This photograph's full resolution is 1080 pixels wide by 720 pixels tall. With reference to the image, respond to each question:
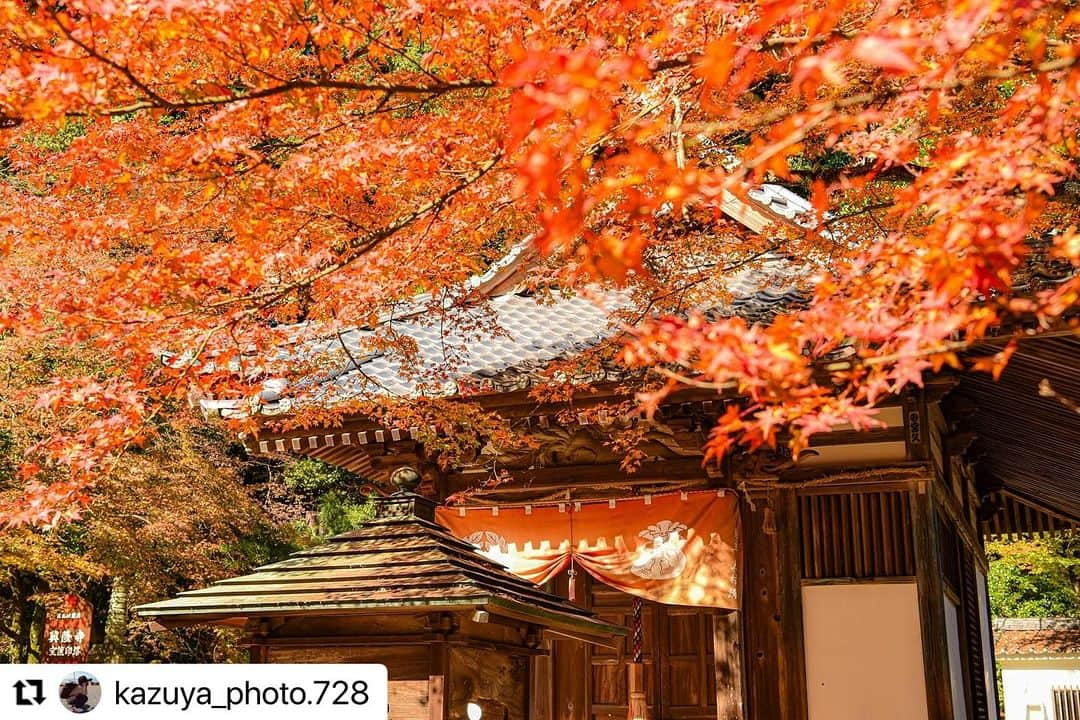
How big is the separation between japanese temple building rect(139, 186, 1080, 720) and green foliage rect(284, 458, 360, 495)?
10396 mm

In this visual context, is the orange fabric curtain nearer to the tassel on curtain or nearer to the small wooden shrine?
the tassel on curtain

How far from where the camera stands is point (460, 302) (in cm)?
957

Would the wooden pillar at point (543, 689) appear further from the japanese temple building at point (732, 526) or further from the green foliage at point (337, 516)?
the green foliage at point (337, 516)

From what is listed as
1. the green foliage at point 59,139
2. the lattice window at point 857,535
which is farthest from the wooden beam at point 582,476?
the green foliage at point 59,139

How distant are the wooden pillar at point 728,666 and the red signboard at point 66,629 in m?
9.62

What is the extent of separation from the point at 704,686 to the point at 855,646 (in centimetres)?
162

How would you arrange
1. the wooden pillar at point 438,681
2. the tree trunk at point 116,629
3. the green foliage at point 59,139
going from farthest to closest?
the green foliage at point 59,139 < the tree trunk at point 116,629 < the wooden pillar at point 438,681

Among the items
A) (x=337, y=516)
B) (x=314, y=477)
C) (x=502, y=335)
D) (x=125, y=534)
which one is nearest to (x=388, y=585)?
(x=502, y=335)

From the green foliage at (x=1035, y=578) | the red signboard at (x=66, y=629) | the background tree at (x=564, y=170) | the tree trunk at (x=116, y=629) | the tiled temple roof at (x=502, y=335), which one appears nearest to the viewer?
the background tree at (x=564, y=170)

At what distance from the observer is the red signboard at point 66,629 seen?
14.4m

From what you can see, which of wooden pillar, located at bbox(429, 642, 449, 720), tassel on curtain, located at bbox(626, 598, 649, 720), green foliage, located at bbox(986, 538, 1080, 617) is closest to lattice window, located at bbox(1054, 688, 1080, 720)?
green foliage, located at bbox(986, 538, 1080, 617)

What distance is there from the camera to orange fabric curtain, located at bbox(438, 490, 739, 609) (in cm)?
841

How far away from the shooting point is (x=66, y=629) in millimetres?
16250
